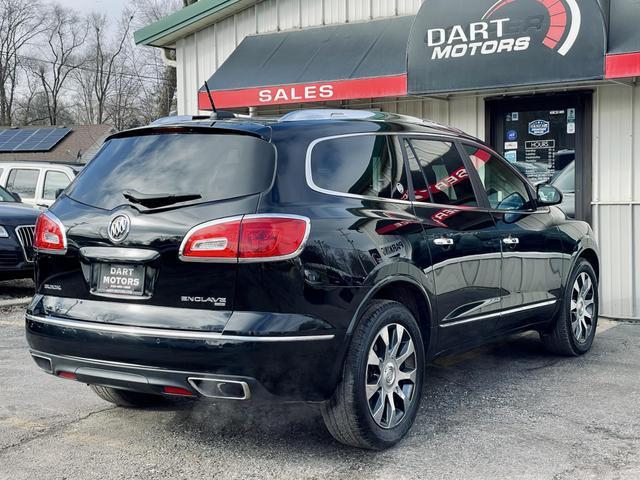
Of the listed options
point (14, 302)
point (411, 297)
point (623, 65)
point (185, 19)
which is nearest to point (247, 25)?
point (185, 19)

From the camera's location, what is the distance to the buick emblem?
4.04 m

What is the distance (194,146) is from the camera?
4.22 meters

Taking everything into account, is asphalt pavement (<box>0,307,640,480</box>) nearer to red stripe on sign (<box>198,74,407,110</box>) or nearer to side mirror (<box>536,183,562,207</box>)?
side mirror (<box>536,183,562,207</box>)

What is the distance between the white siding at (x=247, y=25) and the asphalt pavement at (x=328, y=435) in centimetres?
626

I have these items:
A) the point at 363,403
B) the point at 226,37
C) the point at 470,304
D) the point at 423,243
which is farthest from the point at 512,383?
the point at 226,37

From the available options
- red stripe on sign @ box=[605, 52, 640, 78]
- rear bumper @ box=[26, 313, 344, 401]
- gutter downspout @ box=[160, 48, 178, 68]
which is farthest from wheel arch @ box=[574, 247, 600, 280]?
gutter downspout @ box=[160, 48, 178, 68]

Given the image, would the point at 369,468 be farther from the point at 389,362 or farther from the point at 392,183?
the point at 392,183

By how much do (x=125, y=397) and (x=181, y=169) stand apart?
5.64ft

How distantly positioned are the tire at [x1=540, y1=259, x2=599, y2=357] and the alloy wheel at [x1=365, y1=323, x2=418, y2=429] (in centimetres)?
233

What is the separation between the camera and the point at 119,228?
4.06 m

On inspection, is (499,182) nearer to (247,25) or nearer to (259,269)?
(259,269)

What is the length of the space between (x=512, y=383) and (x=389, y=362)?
181cm

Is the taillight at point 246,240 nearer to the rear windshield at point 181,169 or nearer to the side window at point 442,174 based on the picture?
the rear windshield at point 181,169

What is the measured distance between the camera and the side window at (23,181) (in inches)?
543
